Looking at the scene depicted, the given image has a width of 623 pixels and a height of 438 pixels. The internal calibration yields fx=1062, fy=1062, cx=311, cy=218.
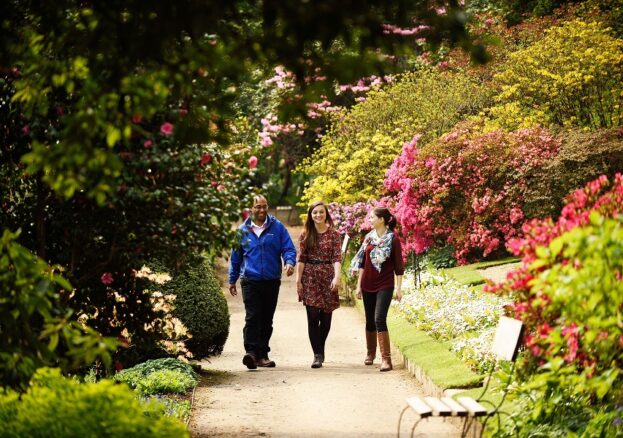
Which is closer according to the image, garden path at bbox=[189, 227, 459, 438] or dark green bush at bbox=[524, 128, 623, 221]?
garden path at bbox=[189, 227, 459, 438]

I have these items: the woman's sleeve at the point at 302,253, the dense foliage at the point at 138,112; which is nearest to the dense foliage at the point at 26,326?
the dense foliage at the point at 138,112

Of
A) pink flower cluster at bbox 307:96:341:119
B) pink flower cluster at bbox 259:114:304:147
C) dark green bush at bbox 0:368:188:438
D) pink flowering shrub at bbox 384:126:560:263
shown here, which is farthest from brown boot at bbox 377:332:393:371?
pink flower cluster at bbox 259:114:304:147

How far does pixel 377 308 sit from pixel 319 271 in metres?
0.90

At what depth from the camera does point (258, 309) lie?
11.8 metres

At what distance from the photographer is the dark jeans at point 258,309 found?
11817 millimetres

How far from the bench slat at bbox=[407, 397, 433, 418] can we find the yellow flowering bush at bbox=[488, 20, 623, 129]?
39.7ft

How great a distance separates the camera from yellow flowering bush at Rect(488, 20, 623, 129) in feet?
61.5

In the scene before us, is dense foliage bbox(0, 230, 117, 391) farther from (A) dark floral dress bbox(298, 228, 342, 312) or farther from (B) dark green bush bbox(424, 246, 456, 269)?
(B) dark green bush bbox(424, 246, 456, 269)

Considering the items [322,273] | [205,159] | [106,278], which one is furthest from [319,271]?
[205,159]

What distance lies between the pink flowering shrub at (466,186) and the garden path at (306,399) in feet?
13.2

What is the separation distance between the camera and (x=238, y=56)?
5371mm

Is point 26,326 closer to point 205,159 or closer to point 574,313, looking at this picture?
point 205,159

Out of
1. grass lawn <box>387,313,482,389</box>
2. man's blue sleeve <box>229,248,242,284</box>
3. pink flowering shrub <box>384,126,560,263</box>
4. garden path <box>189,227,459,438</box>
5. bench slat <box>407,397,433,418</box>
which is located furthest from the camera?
pink flowering shrub <box>384,126,560,263</box>

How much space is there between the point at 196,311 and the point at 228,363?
1.20m
